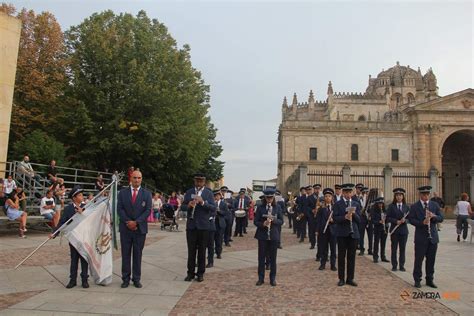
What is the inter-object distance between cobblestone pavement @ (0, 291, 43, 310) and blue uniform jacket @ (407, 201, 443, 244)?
7.51 m

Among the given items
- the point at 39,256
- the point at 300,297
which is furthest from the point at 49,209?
the point at 300,297

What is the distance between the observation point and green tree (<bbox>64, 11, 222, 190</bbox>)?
2750 centimetres

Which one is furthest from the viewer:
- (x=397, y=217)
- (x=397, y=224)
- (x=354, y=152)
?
(x=354, y=152)

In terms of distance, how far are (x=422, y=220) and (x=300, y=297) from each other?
10.9 ft

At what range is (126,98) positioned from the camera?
28406 mm

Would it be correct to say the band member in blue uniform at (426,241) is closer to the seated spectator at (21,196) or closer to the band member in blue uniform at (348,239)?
the band member in blue uniform at (348,239)

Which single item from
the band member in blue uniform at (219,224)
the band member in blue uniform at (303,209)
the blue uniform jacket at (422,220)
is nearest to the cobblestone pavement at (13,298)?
the band member in blue uniform at (219,224)

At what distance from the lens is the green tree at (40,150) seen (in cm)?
2286

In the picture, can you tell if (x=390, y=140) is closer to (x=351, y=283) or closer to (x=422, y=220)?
(x=422, y=220)

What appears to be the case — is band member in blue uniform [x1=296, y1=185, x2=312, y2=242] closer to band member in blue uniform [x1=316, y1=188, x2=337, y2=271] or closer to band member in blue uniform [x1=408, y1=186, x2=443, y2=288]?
band member in blue uniform [x1=316, y1=188, x2=337, y2=271]

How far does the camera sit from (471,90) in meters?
54.1

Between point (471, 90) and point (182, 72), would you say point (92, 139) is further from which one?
point (471, 90)

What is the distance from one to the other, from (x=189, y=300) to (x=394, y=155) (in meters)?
53.0

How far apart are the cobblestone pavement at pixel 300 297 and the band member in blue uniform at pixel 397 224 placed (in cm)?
73
